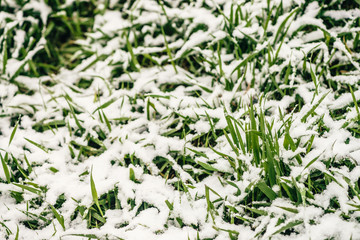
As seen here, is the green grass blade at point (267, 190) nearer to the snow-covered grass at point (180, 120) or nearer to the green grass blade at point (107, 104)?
the snow-covered grass at point (180, 120)

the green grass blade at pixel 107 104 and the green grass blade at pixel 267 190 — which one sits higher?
the green grass blade at pixel 107 104

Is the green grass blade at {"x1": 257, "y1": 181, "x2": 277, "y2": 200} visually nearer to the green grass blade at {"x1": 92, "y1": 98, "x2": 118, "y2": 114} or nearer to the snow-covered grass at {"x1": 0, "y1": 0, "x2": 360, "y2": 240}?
the snow-covered grass at {"x1": 0, "y1": 0, "x2": 360, "y2": 240}

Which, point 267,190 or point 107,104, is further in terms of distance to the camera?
point 107,104

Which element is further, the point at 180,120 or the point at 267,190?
the point at 180,120

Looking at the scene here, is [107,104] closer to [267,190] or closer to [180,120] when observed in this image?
[180,120]

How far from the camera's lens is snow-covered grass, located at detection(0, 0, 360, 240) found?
0.88 m

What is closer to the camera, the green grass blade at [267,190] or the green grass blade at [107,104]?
the green grass blade at [267,190]

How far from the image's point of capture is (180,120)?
1.14 m

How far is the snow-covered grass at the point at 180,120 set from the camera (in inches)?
34.6

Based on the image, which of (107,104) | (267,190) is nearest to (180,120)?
(107,104)

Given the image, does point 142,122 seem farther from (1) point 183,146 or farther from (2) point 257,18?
(2) point 257,18

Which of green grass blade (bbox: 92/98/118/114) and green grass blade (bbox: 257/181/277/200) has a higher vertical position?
green grass blade (bbox: 92/98/118/114)

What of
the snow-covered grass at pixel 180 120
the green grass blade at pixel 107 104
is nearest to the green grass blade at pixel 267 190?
the snow-covered grass at pixel 180 120

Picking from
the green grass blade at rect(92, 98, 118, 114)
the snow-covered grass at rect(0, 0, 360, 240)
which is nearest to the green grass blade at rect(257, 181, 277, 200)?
the snow-covered grass at rect(0, 0, 360, 240)
